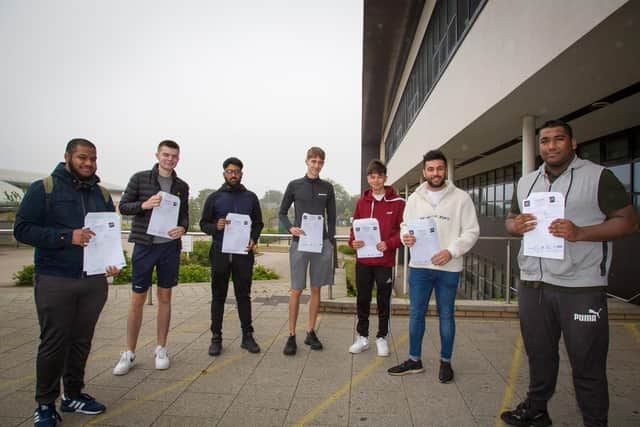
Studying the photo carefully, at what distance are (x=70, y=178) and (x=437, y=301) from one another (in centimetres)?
325

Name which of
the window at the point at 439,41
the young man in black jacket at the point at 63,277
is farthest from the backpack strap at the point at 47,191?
the window at the point at 439,41

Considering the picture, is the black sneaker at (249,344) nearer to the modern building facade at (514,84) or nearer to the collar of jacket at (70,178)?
the collar of jacket at (70,178)

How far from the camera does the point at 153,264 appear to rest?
3525 millimetres

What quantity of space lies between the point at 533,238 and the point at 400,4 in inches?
540

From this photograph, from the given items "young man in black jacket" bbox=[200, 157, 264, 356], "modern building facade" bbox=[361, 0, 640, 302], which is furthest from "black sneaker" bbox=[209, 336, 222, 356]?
"modern building facade" bbox=[361, 0, 640, 302]

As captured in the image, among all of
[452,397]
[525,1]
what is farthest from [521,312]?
[525,1]

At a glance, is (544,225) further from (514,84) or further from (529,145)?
(529,145)

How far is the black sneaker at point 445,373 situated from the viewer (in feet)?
10.8

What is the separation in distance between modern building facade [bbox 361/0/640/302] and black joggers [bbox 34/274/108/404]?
5.06 m

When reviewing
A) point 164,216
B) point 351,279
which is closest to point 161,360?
point 164,216

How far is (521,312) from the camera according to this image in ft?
8.62

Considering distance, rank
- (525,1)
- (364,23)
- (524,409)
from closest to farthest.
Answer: (524,409)
(525,1)
(364,23)

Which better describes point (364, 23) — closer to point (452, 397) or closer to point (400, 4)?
point (400, 4)

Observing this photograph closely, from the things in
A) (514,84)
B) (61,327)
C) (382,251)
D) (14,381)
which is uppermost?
(514,84)
